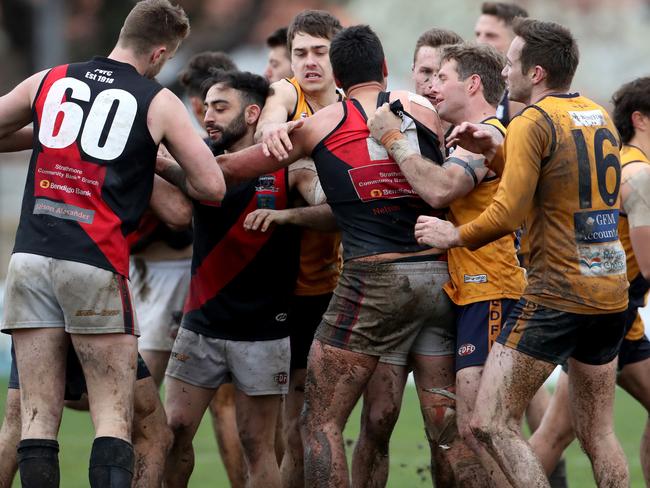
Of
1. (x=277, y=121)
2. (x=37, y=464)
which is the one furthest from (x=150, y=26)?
(x=37, y=464)

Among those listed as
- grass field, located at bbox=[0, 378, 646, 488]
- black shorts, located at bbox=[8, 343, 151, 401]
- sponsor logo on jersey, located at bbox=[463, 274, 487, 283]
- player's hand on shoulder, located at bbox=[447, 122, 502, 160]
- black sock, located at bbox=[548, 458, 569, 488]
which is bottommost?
grass field, located at bbox=[0, 378, 646, 488]

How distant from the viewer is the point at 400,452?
10.8 meters

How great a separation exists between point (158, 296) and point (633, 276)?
11.5ft

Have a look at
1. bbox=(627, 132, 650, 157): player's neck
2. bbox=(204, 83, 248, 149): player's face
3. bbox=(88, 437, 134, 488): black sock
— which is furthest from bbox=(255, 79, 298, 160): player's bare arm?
bbox=(627, 132, 650, 157): player's neck

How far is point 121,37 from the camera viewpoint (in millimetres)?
6215

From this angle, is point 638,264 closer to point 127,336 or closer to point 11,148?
point 127,336

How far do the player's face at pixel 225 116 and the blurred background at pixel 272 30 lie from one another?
15175 mm

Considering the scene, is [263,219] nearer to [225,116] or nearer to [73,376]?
[225,116]

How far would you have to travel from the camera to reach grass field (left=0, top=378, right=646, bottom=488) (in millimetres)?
9297

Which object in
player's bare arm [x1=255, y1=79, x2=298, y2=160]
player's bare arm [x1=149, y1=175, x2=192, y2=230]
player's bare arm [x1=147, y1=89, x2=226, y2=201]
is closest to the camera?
player's bare arm [x1=147, y1=89, x2=226, y2=201]

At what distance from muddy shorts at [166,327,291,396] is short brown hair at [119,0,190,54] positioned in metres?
1.84

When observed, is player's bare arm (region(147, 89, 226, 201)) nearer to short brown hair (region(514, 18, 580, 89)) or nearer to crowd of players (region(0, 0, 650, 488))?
crowd of players (region(0, 0, 650, 488))

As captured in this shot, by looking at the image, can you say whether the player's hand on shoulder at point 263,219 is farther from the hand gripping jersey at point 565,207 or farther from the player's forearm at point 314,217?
the hand gripping jersey at point 565,207

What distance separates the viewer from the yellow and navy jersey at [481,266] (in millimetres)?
6277
